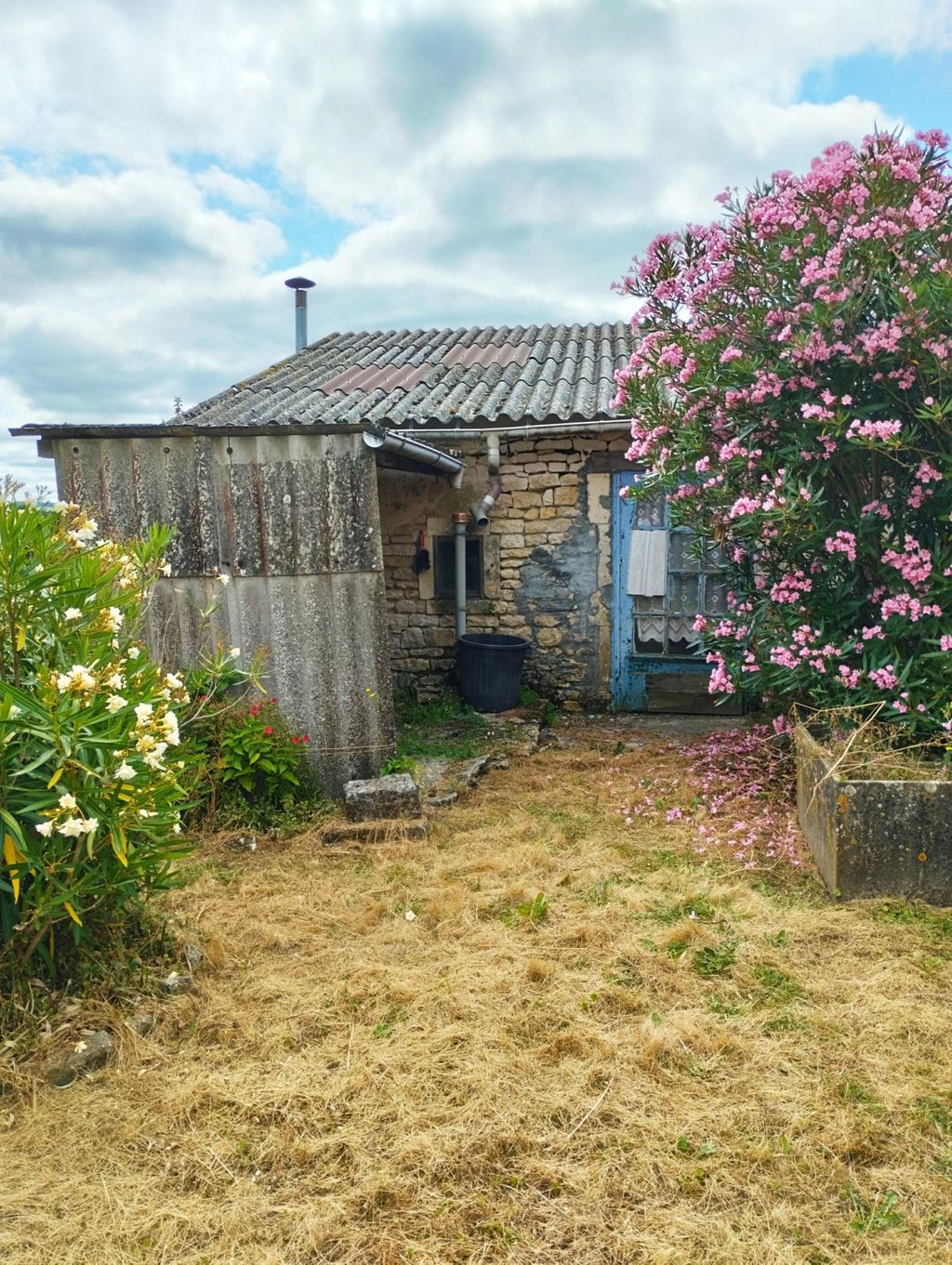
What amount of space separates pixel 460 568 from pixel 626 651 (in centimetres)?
184

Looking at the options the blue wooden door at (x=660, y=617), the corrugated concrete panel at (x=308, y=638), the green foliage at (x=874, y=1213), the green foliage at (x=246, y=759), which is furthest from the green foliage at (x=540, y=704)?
the green foliage at (x=874, y=1213)

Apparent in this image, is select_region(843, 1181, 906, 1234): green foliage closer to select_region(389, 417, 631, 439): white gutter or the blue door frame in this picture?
the blue door frame

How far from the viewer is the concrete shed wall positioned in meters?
5.32

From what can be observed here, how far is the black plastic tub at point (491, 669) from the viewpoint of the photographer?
7.82 metres

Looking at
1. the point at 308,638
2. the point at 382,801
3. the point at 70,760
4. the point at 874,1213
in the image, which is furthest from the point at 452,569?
the point at 874,1213

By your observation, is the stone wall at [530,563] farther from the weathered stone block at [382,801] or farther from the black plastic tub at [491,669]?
the weathered stone block at [382,801]

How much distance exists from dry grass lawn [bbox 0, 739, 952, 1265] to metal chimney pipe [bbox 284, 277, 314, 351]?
10495mm

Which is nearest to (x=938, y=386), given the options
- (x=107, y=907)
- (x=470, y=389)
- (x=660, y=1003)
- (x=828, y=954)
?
(x=828, y=954)

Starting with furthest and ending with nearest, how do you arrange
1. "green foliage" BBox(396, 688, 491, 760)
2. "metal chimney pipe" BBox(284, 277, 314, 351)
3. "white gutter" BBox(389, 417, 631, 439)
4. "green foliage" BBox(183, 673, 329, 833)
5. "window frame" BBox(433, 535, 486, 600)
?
"metal chimney pipe" BBox(284, 277, 314, 351) < "window frame" BBox(433, 535, 486, 600) < "white gutter" BBox(389, 417, 631, 439) < "green foliage" BBox(396, 688, 491, 760) < "green foliage" BBox(183, 673, 329, 833)

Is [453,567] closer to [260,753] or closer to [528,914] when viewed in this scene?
[260,753]

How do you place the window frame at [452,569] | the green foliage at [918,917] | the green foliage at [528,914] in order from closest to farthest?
the green foliage at [918,917], the green foliage at [528,914], the window frame at [452,569]

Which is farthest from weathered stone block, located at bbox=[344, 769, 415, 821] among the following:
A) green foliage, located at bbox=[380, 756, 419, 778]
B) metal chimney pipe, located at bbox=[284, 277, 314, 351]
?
metal chimney pipe, located at bbox=[284, 277, 314, 351]

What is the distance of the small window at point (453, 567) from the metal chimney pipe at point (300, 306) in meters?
6.02

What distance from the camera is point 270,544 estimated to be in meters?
5.37
